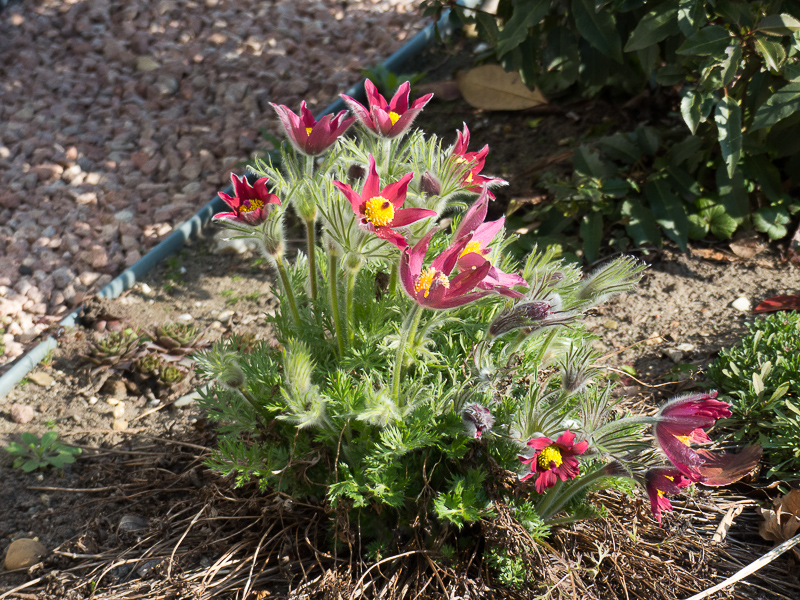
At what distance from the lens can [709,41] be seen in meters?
2.52

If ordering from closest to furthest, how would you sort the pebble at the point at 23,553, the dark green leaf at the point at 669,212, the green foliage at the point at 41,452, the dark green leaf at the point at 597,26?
the pebble at the point at 23,553 → the green foliage at the point at 41,452 → the dark green leaf at the point at 597,26 → the dark green leaf at the point at 669,212

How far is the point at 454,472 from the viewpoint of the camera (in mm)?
1897

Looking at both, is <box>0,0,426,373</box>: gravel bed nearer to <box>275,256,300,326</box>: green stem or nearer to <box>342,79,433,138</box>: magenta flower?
<box>275,256,300,326</box>: green stem

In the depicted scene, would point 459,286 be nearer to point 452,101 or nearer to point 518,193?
point 518,193

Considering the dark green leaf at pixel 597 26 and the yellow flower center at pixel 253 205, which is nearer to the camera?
the yellow flower center at pixel 253 205

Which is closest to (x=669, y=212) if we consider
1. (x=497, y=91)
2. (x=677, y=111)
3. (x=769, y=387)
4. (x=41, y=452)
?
(x=677, y=111)

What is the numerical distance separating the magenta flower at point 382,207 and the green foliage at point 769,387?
1.45 metres

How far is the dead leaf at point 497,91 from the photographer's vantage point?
3.95 metres

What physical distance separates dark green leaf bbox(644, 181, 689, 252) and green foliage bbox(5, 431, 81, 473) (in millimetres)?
2626

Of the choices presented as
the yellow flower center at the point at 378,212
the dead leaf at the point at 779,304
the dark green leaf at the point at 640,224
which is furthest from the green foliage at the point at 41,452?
the dead leaf at the point at 779,304

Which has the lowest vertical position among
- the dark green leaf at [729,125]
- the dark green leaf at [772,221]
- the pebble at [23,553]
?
the pebble at [23,553]

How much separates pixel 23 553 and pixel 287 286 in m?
1.27

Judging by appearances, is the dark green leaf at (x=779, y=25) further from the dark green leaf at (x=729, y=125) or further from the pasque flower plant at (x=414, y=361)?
the pasque flower plant at (x=414, y=361)

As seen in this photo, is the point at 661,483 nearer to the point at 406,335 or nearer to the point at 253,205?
the point at 406,335
